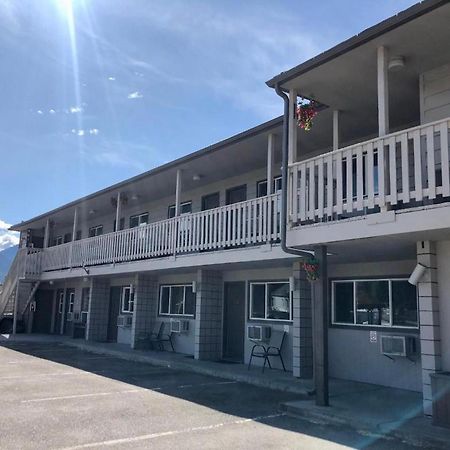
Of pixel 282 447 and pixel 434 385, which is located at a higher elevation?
pixel 434 385

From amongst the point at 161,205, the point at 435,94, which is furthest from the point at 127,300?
the point at 435,94

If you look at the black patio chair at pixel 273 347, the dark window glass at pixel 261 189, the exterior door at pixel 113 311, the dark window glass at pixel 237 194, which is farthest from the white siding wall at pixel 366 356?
the exterior door at pixel 113 311

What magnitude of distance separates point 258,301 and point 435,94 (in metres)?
7.23

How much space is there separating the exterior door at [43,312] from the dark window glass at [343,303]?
18.0 meters

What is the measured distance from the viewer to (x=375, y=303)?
10.5 metres

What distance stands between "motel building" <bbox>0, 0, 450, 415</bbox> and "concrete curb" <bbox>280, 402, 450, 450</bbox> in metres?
0.69

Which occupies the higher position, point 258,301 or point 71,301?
point 258,301

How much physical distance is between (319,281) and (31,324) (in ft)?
65.3

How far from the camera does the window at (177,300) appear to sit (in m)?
15.7

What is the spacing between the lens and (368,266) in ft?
35.1

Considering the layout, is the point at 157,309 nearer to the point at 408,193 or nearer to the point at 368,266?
the point at 368,266

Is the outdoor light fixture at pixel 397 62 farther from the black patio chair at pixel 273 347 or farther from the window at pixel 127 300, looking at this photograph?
the window at pixel 127 300

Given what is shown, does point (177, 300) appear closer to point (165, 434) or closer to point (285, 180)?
point (285, 180)

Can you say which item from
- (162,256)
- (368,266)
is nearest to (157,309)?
(162,256)
